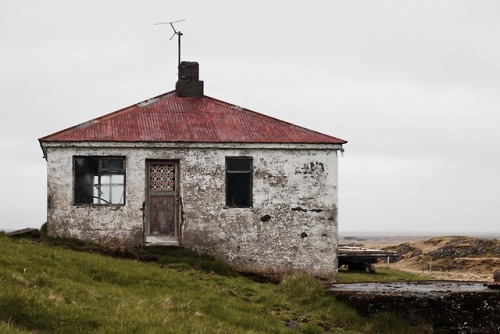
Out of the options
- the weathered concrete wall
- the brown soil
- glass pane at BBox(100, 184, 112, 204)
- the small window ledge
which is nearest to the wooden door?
the small window ledge

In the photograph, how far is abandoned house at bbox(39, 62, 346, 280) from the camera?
70.2ft

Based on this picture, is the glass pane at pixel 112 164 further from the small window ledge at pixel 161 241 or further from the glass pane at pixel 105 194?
the small window ledge at pixel 161 241

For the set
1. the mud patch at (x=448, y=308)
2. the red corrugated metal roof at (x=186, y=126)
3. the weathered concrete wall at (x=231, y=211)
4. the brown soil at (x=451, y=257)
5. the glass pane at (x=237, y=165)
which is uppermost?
the red corrugated metal roof at (x=186, y=126)

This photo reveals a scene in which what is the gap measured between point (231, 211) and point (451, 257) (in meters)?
20.6

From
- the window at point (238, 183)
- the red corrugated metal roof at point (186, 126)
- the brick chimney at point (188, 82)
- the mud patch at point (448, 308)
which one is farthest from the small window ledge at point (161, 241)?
the mud patch at point (448, 308)

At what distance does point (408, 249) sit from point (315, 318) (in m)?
32.9

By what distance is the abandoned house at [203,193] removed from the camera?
21406mm

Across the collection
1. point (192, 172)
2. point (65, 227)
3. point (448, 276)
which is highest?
point (192, 172)

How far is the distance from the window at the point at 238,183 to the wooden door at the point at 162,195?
1727mm

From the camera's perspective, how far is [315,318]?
42.6 ft

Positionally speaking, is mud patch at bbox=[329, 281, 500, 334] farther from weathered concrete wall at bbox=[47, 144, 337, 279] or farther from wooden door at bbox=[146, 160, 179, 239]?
wooden door at bbox=[146, 160, 179, 239]

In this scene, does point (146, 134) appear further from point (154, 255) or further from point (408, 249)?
point (408, 249)

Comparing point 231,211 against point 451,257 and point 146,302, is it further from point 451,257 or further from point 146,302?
point 451,257

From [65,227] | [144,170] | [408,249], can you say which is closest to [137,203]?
[144,170]
